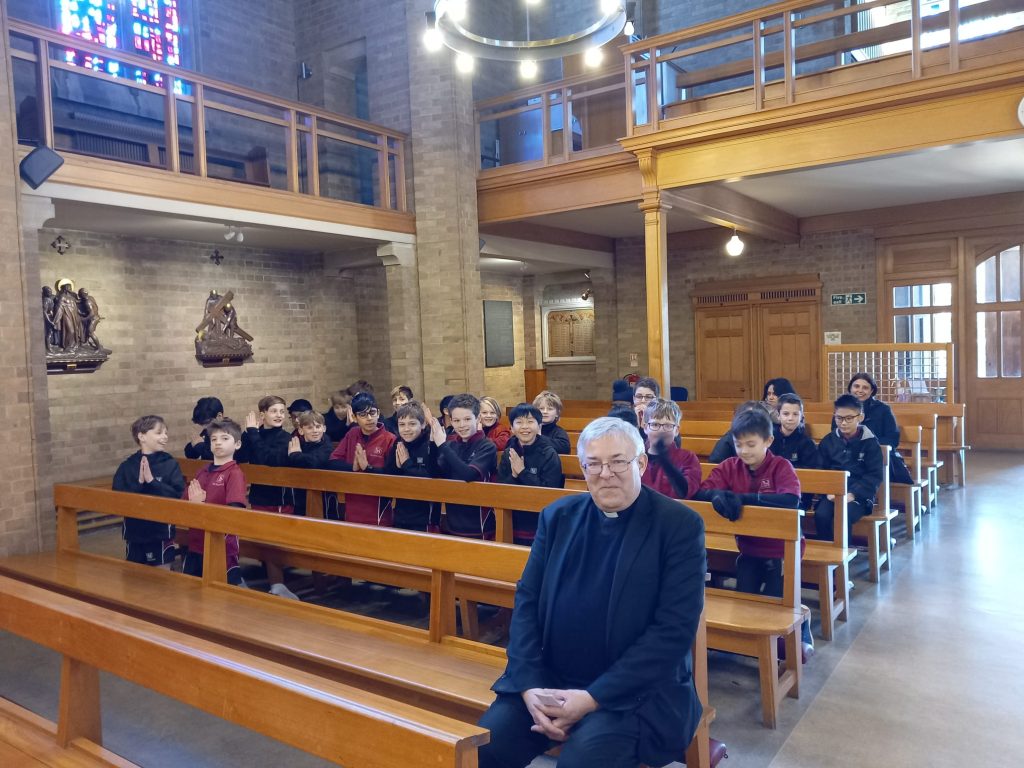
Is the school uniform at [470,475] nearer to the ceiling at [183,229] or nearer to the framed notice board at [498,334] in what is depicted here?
the ceiling at [183,229]

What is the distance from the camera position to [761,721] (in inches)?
129

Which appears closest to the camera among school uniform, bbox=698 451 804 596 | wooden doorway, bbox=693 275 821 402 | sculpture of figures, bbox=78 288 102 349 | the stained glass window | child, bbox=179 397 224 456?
school uniform, bbox=698 451 804 596

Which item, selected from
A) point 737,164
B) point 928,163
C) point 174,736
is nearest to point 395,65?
point 737,164

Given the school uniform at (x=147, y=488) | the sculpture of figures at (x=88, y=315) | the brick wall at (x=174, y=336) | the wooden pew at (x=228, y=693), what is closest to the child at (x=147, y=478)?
the school uniform at (x=147, y=488)

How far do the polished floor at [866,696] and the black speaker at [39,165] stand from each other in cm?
351

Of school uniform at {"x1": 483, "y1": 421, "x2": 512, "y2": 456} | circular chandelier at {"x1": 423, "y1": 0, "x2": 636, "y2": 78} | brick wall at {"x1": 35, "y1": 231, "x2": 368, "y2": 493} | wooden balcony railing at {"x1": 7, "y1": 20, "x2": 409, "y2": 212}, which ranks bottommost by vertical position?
school uniform at {"x1": 483, "y1": 421, "x2": 512, "y2": 456}

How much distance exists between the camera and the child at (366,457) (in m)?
5.27

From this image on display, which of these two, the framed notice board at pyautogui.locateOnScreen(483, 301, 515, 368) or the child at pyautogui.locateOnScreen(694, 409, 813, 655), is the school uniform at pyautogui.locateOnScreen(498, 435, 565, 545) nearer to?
the child at pyautogui.locateOnScreen(694, 409, 813, 655)

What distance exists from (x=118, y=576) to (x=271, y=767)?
190 cm

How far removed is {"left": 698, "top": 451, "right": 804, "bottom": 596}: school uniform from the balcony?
5.78 metres

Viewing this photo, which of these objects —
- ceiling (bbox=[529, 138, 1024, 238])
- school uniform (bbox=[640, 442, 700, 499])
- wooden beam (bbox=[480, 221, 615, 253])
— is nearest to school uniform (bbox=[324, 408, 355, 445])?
wooden beam (bbox=[480, 221, 615, 253])

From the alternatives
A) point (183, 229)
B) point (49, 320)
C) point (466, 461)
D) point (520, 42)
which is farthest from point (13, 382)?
point (520, 42)

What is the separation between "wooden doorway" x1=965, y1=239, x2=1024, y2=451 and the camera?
1026 centimetres

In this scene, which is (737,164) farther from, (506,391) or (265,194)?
(506,391)
